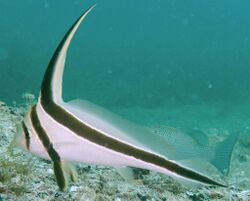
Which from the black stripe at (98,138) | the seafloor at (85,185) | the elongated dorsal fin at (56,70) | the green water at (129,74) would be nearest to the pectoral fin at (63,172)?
the black stripe at (98,138)

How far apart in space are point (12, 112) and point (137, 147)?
17.6 ft

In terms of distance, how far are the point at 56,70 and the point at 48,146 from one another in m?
Answer: 0.42

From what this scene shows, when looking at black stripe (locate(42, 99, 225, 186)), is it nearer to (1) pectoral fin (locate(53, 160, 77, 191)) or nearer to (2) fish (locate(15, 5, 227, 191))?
(2) fish (locate(15, 5, 227, 191))

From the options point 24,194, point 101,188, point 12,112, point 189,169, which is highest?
point 189,169

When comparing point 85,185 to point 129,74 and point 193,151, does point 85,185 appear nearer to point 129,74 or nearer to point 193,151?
point 193,151

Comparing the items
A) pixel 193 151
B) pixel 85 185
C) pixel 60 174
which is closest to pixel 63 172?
pixel 60 174

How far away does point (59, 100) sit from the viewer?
172 cm

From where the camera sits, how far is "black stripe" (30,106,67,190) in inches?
69.7

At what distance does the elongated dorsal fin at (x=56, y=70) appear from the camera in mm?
1602

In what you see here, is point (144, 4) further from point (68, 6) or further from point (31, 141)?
point (31, 141)

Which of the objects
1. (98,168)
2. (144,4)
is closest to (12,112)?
(98,168)

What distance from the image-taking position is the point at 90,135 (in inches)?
67.3

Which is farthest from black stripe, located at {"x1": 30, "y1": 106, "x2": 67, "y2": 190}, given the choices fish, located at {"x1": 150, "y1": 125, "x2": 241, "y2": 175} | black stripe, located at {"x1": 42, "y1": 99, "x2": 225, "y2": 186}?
fish, located at {"x1": 150, "y1": 125, "x2": 241, "y2": 175}

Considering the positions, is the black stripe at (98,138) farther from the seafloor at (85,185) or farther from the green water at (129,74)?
the green water at (129,74)
